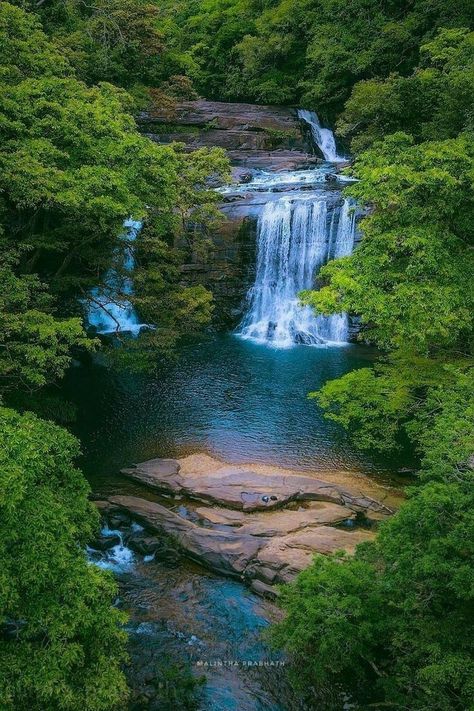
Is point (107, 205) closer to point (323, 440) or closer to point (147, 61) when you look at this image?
point (323, 440)

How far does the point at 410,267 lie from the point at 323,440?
840cm

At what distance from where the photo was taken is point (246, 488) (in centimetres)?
1366

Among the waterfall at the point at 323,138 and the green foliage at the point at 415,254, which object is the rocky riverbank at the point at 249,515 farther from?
the waterfall at the point at 323,138

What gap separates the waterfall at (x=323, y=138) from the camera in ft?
118

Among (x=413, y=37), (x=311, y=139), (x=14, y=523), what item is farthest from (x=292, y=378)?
(x=413, y=37)

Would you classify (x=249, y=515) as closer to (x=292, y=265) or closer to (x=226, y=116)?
(x=292, y=265)

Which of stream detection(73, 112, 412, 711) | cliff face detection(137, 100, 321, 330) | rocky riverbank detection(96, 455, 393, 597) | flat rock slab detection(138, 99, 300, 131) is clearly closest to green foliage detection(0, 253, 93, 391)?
rocky riverbank detection(96, 455, 393, 597)

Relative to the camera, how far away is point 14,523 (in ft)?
20.7

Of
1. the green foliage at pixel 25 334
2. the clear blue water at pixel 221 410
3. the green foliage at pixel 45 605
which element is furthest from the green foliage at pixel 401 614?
the clear blue water at pixel 221 410

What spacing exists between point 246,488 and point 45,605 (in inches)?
301

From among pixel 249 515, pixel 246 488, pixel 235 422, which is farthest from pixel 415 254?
pixel 235 422

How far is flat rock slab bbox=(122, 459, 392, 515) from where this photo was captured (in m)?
13.2

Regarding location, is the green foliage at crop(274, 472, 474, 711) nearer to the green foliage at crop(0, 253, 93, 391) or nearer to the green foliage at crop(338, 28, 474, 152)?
the green foliage at crop(0, 253, 93, 391)

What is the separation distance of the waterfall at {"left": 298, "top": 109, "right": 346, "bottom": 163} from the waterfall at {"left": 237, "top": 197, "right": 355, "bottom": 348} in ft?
37.2
